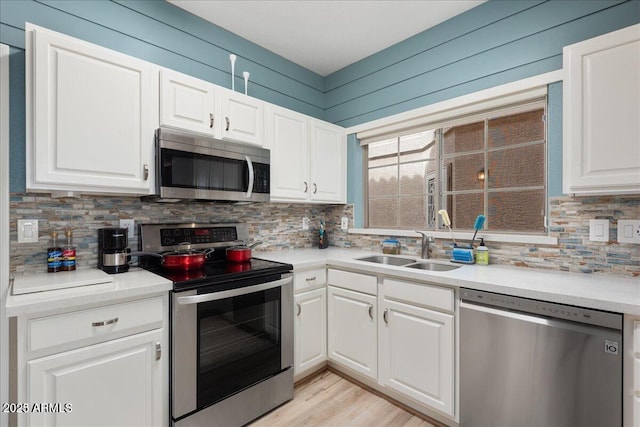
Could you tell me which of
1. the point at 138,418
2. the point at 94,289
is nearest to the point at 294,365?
the point at 138,418

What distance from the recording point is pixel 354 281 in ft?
7.32

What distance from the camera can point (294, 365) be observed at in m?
2.16

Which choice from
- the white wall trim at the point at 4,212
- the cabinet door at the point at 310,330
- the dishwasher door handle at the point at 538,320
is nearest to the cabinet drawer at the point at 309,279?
the cabinet door at the point at 310,330

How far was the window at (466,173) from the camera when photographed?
6.86 feet

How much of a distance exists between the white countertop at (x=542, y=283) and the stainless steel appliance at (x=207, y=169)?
2.17 ft

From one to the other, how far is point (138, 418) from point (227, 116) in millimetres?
1814

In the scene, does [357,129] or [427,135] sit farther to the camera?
[357,129]

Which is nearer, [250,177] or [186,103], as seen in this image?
[186,103]

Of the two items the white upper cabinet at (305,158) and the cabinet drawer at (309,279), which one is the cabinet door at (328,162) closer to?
the white upper cabinet at (305,158)

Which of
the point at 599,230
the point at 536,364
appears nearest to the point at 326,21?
the point at 599,230

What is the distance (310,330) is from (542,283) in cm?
151

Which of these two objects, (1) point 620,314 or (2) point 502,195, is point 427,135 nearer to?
(2) point 502,195

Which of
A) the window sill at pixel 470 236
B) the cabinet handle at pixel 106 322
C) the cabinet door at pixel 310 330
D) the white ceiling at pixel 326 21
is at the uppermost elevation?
the white ceiling at pixel 326 21

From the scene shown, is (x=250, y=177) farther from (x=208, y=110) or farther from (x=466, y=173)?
(x=466, y=173)
